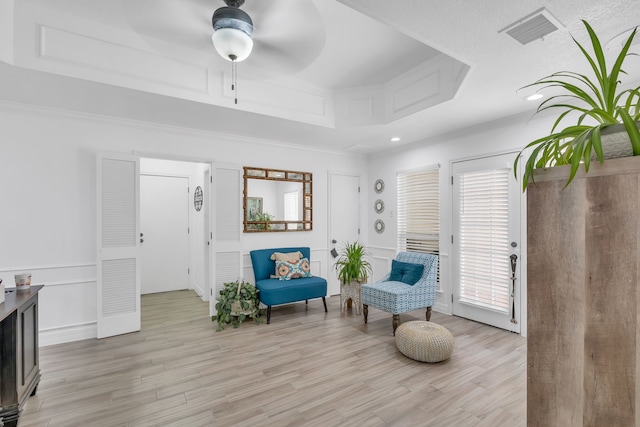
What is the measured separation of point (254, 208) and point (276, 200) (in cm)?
39

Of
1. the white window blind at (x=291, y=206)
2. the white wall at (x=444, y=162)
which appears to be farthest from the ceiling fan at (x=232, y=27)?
the white wall at (x=444, y=162)

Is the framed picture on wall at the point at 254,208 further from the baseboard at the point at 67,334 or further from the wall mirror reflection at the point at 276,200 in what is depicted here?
the baseboard at the point at 67,334

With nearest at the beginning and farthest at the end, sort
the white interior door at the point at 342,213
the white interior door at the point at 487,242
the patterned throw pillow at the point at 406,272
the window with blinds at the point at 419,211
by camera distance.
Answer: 1. the white interior door at the point at 487,242
2. the patterned throw pillow at the point at 406,272
3. the window with blinds at the point at 419,211
4. the white interior door at the point at 342,213

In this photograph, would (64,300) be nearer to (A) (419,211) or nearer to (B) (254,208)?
(B) (254,208)

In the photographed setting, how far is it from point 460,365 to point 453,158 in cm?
266

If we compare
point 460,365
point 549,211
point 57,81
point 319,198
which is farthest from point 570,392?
point 319,198

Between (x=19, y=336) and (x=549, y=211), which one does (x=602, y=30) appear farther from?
(x=19, y=336)

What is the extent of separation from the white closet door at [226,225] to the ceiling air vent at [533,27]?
348cm

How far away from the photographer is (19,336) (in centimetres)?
200

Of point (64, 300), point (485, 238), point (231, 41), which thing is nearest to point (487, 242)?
point (485, 238)

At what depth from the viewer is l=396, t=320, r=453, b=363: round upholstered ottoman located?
282cm

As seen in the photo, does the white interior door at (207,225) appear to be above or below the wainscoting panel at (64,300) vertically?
above

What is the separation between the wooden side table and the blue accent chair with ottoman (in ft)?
0.90

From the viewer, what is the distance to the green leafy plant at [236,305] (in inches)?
153
